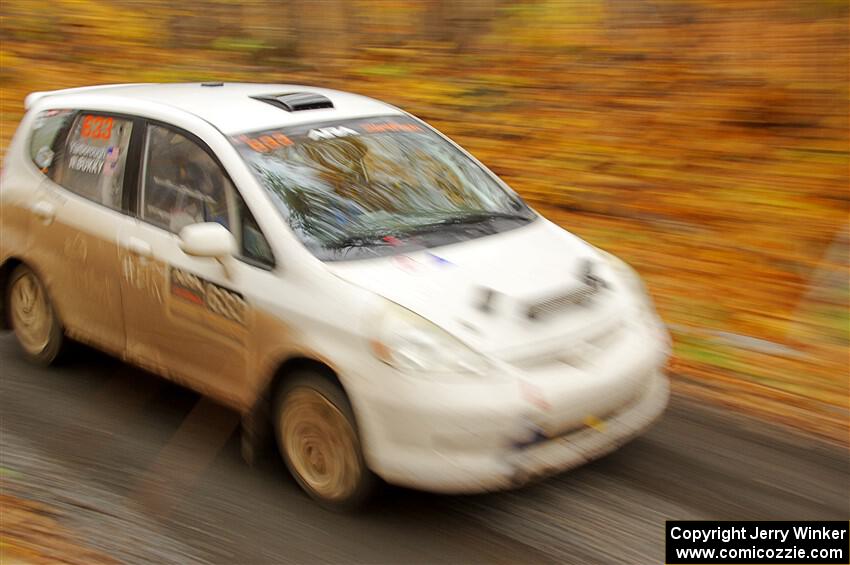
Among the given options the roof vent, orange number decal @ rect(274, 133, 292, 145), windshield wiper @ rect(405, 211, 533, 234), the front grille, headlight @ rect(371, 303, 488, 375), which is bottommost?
headlight @ rect(371, 303, 488, 375)

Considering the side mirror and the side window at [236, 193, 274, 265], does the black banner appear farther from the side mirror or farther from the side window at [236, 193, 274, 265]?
the side mirror

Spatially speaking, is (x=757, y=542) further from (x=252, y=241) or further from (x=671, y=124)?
(x=671, y=124)

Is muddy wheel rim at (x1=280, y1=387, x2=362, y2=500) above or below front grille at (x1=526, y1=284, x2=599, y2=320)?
below

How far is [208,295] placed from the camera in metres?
5.09

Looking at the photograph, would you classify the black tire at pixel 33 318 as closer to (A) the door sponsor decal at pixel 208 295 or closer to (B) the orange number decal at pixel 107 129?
(B) the orange number decal at pixel 107 129

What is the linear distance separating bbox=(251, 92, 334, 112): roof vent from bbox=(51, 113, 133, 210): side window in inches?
30.8

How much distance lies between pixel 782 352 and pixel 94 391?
412 cm

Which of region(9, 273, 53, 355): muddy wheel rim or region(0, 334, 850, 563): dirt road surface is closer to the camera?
region(0, 334, 850, 563): dirt road surface

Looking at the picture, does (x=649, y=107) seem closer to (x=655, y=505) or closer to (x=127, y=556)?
(x=655, y=505)

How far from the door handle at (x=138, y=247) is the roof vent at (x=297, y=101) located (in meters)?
1.00

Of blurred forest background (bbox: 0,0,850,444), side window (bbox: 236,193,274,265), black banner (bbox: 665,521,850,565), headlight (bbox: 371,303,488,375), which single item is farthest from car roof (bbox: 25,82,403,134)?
black banner (bbox: 665,521,850,565)

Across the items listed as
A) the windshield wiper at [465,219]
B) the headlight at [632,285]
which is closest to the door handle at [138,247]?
the windshield wiper at [465,219]

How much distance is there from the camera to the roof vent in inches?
223

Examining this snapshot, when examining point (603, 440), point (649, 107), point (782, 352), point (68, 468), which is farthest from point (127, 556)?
point (649, 107)
